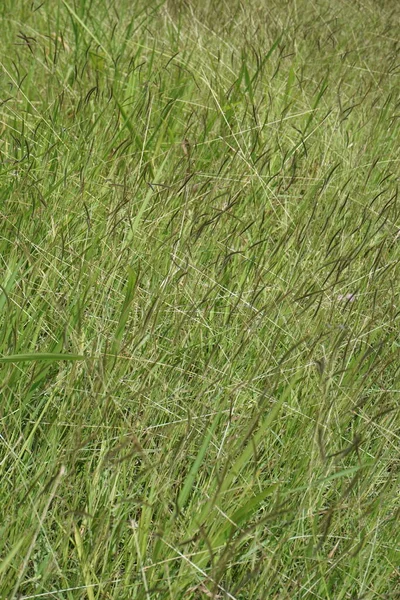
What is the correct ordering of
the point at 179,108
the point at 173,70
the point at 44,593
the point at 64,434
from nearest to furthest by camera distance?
the point at 44,593 → the point at 64,434 → the point at 179,108 → the point at 173,70

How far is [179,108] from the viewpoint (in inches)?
95.4

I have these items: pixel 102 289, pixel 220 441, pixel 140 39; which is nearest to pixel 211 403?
pixel 220 441

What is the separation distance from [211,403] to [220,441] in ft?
0.22

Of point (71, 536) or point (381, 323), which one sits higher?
point (381, 323)

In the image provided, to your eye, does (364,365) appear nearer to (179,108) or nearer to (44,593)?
(44,593)

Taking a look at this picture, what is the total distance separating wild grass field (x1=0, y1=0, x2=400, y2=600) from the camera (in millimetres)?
1129

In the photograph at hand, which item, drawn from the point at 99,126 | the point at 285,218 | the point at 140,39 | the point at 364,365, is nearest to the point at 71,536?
the point at 364,365

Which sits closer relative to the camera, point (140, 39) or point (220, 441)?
point (220, 441)

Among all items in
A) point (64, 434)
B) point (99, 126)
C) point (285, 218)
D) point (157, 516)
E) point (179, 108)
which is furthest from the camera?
point (179, 108)

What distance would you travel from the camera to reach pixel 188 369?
1508 mm

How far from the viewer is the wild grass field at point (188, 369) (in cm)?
113

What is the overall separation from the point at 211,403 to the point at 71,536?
0.32 meters

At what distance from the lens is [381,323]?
5.35ft

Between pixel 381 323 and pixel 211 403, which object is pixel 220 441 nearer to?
pixel 211 403
